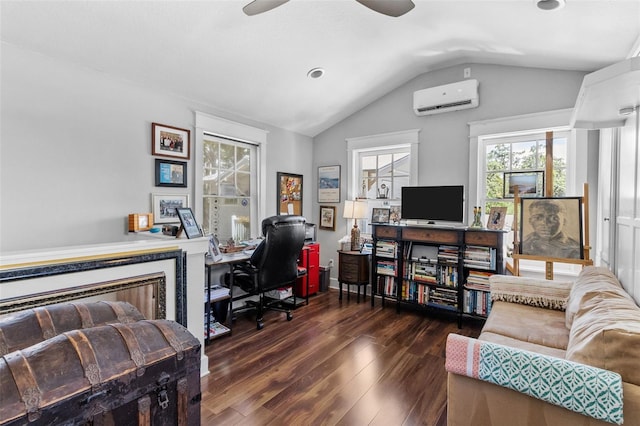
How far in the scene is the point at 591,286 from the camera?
1842mm

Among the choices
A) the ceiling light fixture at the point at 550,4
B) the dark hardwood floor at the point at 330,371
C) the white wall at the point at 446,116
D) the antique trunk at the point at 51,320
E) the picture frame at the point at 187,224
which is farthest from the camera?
the white wall at the point at 446,116

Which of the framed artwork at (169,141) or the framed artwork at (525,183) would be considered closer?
the framed artwork at (169,141)

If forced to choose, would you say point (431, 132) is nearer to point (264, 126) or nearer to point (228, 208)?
point (264, 126)

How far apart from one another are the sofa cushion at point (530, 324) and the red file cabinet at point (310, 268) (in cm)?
234

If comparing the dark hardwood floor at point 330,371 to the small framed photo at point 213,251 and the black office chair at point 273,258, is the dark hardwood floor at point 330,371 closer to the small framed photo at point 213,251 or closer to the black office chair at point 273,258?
the black office chair at point 273,258

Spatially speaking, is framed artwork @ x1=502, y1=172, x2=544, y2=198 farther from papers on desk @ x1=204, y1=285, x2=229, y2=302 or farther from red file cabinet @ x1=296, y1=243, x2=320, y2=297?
papers on desk @ x1=204, y1=285, x2=229, y2=302

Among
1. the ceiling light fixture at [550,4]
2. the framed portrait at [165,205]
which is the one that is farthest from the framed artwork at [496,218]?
the framed portrait at [165,205]

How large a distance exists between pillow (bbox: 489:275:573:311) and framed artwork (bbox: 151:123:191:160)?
3185 millimetres

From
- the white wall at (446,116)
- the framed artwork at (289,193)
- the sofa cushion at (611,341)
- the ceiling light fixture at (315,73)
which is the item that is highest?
the ceiling light fixture at (315,73)

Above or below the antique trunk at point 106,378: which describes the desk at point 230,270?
below

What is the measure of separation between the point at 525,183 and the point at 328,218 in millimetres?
2548

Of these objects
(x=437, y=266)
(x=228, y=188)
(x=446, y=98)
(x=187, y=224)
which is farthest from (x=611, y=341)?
(x=228, y=188)

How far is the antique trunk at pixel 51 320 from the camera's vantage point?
0.79 metres

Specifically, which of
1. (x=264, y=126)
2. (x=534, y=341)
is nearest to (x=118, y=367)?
(x=534, y=341)
